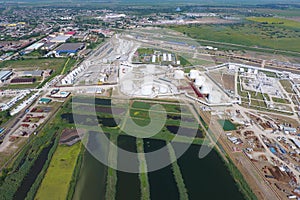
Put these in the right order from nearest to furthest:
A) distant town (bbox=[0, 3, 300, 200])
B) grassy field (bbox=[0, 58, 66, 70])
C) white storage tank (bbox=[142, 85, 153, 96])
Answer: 1. distant town (bbox=[0, 3, 300, 200])
2. white storage tank (bbox=[142, 85, 153, 96])
3. grassy field (bbox=[0, 58, 66, 70])

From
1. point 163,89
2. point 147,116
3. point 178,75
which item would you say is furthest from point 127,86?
point 178,75

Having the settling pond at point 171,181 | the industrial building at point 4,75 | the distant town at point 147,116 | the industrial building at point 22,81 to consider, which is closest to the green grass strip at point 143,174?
the distant town at point 147,116

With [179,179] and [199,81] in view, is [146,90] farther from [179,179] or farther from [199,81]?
[179,179]

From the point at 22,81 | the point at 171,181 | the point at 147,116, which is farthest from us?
the point at 22,81

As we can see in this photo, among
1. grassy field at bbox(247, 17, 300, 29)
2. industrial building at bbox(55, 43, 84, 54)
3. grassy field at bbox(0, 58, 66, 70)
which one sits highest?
grassy field at bbox(247, 17, 300, 29)

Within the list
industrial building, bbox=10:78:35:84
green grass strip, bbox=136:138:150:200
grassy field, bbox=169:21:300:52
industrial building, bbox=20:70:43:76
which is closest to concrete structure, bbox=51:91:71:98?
industrial building, bbox=10:78:35:84

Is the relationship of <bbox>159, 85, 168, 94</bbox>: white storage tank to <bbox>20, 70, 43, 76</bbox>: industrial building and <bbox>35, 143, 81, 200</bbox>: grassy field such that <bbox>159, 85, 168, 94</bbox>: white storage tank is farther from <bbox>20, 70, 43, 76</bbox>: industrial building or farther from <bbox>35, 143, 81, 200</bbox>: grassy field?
<bbox>20, 70, 43, 76</bbox>: industrial building

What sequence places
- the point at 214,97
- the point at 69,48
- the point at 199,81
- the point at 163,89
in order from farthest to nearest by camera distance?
1. the point at 69,48
2. the point at 199,81
3. the point at 163,89
4. the point at 214,97

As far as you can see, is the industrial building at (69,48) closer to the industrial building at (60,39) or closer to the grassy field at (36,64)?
the industrial building at (60,39)
